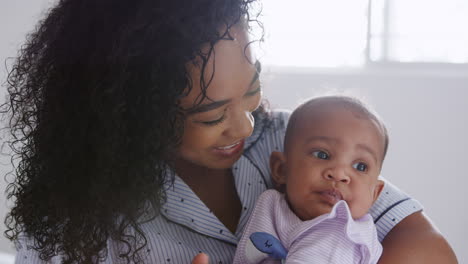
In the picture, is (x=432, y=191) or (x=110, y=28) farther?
(x=432, y=191)

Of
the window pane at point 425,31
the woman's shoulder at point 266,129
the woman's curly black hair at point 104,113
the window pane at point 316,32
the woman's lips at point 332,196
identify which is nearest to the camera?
the woman's curly black hair at point 104,113

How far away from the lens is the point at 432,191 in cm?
279

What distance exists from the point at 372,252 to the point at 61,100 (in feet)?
2.33

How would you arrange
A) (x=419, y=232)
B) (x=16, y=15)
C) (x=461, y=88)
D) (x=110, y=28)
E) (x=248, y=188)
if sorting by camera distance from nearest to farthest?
(x=110, y=28)
(x=419, y=232)
(x=248, y=188)
(x=461, y=88)
(x=16, y=15)

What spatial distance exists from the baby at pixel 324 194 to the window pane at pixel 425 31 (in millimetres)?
1783

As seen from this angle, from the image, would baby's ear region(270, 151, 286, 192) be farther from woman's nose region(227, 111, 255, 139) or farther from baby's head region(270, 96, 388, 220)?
woman's nose region(227, 111, 255, 139)

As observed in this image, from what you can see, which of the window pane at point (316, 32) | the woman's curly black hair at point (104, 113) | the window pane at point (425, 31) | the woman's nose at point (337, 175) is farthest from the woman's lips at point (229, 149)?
the window pane at point (425, 31)

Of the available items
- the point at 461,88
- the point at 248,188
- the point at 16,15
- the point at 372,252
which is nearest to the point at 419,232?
the point at 372,252

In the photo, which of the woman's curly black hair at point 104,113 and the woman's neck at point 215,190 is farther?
the woman's neck at point 215,190

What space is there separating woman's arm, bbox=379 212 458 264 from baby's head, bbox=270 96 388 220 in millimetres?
96

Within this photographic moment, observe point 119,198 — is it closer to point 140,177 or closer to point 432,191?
point 140,177

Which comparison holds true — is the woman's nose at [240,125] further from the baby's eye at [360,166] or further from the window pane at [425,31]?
the window pane at [425,31]

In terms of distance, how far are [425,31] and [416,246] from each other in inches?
77.6

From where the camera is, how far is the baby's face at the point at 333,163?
1167 mm
